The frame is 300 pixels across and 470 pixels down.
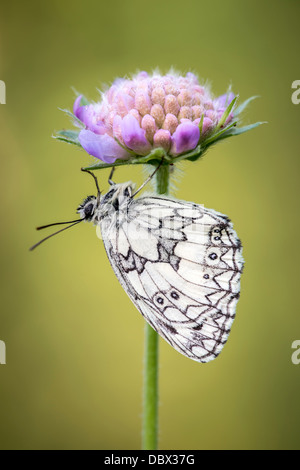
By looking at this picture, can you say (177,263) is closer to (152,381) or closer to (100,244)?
(152,381)

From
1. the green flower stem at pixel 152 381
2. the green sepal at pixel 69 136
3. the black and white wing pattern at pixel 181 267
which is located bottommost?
the green flower stem at pixel 152 381

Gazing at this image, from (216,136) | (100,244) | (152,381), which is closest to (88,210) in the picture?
(216,136)

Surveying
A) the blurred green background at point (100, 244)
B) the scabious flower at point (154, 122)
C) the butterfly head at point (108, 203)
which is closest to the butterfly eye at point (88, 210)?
the butterfly head at point (108, 203)

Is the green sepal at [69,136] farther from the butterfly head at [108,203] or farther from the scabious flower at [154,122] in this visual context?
the butterfly head at [108,203]

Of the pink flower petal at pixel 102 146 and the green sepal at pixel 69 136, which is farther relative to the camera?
the green sepal at pixel 69 136

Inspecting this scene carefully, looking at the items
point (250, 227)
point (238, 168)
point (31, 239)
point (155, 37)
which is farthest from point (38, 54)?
point (250, 227)

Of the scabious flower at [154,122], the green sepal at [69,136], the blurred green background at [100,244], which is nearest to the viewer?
the scabious flower at [154,122]

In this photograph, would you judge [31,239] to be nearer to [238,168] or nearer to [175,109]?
[238,168]

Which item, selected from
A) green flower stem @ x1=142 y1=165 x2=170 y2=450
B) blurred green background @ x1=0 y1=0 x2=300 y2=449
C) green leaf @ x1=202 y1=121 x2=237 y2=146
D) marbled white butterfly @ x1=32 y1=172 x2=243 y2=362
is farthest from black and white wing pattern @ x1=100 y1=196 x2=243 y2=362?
blurred green background @ x1=0 y1=0 x2=300 y2=449
